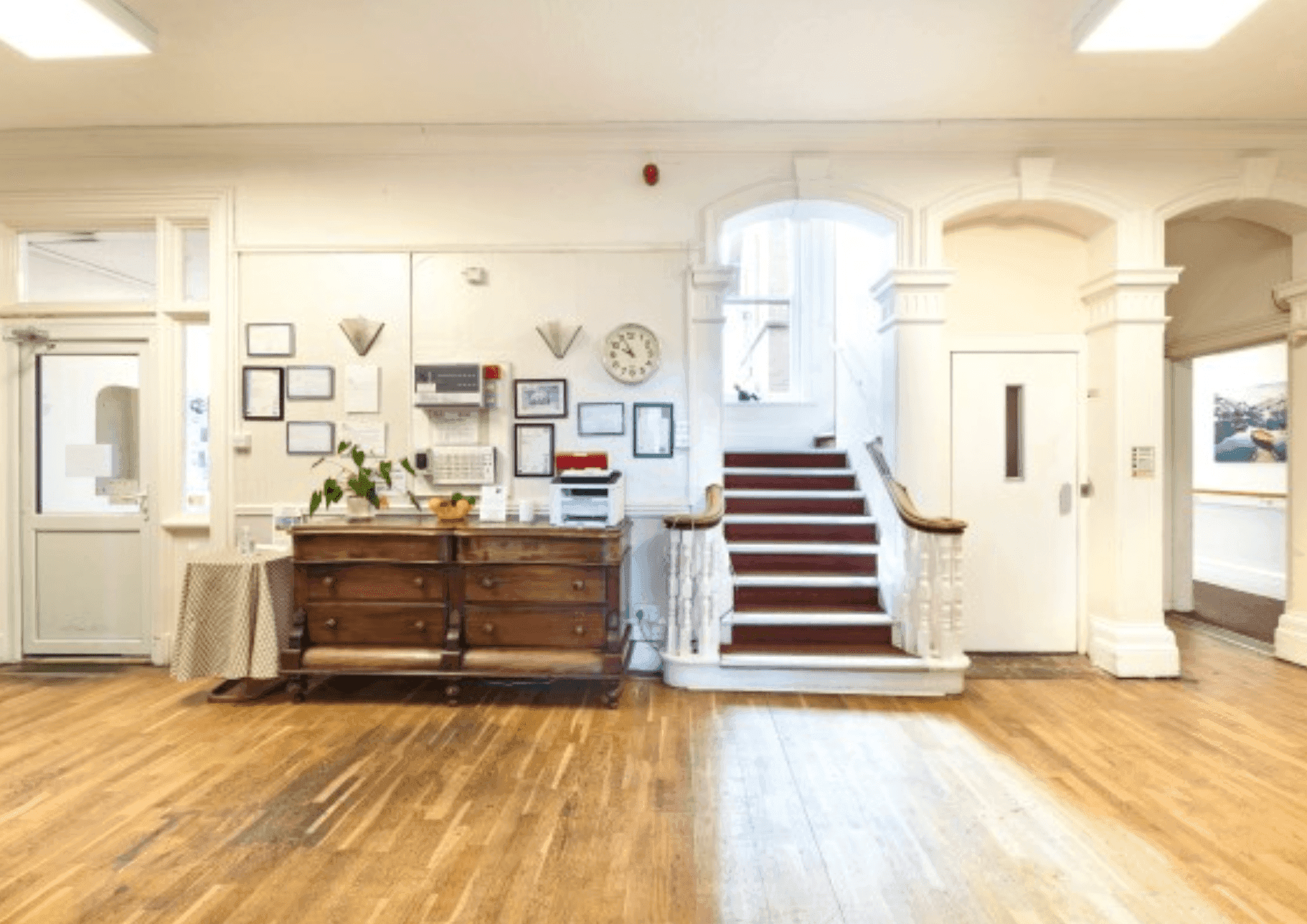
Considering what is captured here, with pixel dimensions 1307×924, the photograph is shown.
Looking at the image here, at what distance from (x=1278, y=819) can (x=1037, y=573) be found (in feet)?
7.35

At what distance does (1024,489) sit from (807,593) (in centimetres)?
162

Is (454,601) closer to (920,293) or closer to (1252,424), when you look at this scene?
(920,293)

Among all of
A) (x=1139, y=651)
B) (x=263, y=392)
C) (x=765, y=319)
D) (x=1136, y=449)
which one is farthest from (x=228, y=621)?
(x=765, y=319)

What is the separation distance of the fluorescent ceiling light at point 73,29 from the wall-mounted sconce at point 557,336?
7.68 feet

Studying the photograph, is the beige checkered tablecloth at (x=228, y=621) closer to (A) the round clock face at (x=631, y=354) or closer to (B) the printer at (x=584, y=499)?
(B) the printer at (x=584, y=499)

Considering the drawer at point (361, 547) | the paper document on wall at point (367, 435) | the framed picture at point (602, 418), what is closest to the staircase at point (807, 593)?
the framed picture at point (602, 418)

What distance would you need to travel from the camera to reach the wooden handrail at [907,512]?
390cm

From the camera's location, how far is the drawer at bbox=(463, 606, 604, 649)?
12.5ft

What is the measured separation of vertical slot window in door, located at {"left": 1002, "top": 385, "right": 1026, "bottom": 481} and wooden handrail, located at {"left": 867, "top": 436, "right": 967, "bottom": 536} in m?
0.80

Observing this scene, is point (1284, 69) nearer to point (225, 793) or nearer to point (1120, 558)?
point (1120, 558)

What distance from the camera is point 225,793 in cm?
279

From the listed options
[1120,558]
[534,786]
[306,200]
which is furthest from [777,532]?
[306,200]

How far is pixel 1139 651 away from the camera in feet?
14.2

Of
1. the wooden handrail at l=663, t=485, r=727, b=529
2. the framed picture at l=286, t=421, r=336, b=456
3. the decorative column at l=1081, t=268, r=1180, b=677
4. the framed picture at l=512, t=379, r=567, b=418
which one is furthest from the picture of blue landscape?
the framed picture at l=286, t=421, r=336, b=456
